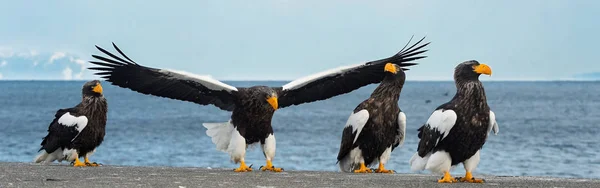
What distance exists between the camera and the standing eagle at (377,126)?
1139 cm

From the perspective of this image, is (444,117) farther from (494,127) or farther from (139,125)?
(139,125)

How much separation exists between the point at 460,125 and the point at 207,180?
96.3 inches

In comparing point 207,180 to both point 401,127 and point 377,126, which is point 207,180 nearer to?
point 377,126

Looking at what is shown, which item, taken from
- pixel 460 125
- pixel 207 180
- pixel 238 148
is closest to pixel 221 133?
pixel 238 148

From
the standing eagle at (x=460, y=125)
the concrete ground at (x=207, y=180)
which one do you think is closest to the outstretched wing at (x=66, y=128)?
the concrete ground at (x=207, y=180)

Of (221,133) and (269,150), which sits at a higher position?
(221,133)

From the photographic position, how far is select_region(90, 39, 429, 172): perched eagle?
11.8 m

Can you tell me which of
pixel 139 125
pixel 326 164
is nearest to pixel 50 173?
pixel 326 164

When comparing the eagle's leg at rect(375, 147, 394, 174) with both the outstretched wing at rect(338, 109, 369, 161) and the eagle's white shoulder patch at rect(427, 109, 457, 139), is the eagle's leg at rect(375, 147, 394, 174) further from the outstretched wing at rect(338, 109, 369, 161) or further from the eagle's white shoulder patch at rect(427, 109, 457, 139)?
the eagle's white shoulder patch at rect(427, 109, 457, 139)

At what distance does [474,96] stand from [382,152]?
2.35 metres

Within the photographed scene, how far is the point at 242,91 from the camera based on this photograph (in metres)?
12.0

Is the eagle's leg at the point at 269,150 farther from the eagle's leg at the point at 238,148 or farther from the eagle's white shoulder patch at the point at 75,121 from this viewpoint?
the eagle's white shoulder patch at the point at 75,121

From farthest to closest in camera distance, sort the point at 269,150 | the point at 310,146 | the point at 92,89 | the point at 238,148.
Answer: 1. the point at 310,146
2. the point at 92,89
3. the point at 269,150
4. the point at 238,148

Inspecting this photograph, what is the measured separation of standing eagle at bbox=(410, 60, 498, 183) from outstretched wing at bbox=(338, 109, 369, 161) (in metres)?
1.70
